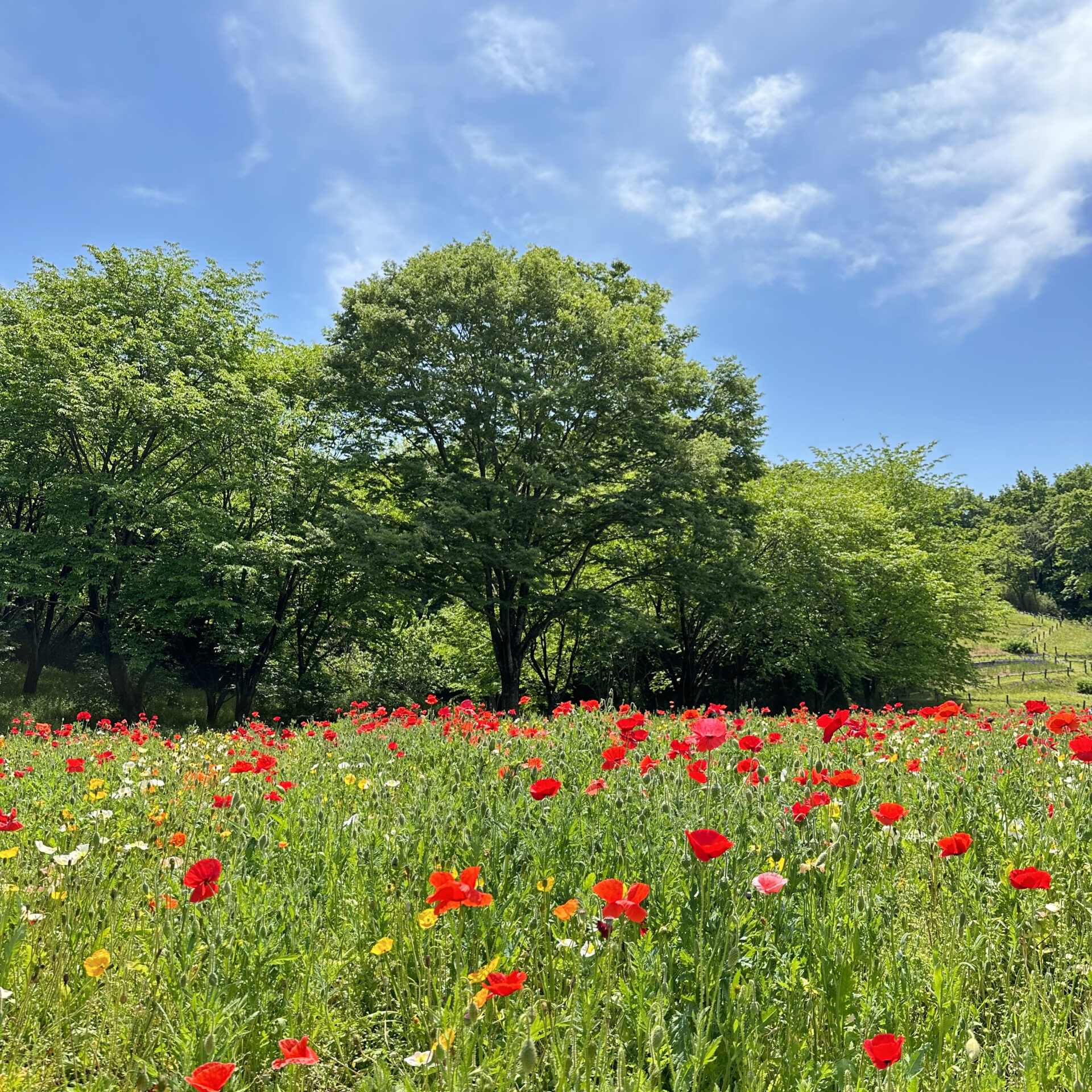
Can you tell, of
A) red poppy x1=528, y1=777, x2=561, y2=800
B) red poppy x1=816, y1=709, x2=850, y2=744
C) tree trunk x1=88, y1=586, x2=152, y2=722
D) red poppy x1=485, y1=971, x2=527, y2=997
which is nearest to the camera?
red poppy x1=485, y1=971, x2=527, y2=997

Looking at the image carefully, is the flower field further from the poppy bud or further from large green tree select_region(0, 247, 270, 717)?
large green tree select_region(0, 247, 270, 717)

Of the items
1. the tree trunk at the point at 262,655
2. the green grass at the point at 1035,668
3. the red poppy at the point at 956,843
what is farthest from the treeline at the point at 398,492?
the red poppy at the point at 956,843

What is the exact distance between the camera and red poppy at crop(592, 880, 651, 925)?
70.3 inches

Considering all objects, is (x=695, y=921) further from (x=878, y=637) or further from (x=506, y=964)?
(x=878, y=637)

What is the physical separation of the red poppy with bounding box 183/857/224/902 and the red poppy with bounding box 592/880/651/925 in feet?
4.22

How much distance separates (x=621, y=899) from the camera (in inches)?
77.0

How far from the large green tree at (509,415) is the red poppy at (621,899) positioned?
554 inches

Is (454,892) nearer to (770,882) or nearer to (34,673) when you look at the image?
(770,882)

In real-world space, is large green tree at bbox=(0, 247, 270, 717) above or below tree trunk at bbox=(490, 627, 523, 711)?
above

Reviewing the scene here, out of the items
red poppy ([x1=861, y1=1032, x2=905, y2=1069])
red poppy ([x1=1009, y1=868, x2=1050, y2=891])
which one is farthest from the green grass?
red poppy ([x1=861, y1=1032, x2=905, y2=1069])

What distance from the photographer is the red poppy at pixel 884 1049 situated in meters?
1.36

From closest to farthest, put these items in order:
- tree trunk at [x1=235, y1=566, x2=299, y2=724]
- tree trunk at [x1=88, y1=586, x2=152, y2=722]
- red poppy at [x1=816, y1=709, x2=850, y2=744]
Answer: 1. red poppy at [x1=816, y1=709, x2=850, y2=744]
2. tree trunk at [x1=88, y1=586, x2=152, y2=722]
3. tree trunk at [x1=235, y1=566, x2=299, y2=724]

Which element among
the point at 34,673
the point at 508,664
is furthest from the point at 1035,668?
the point at 34,673

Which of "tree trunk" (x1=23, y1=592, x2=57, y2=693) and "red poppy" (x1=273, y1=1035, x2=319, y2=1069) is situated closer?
"red poppy" (x1=273, y1=1035, x2=319, y2=1069)
